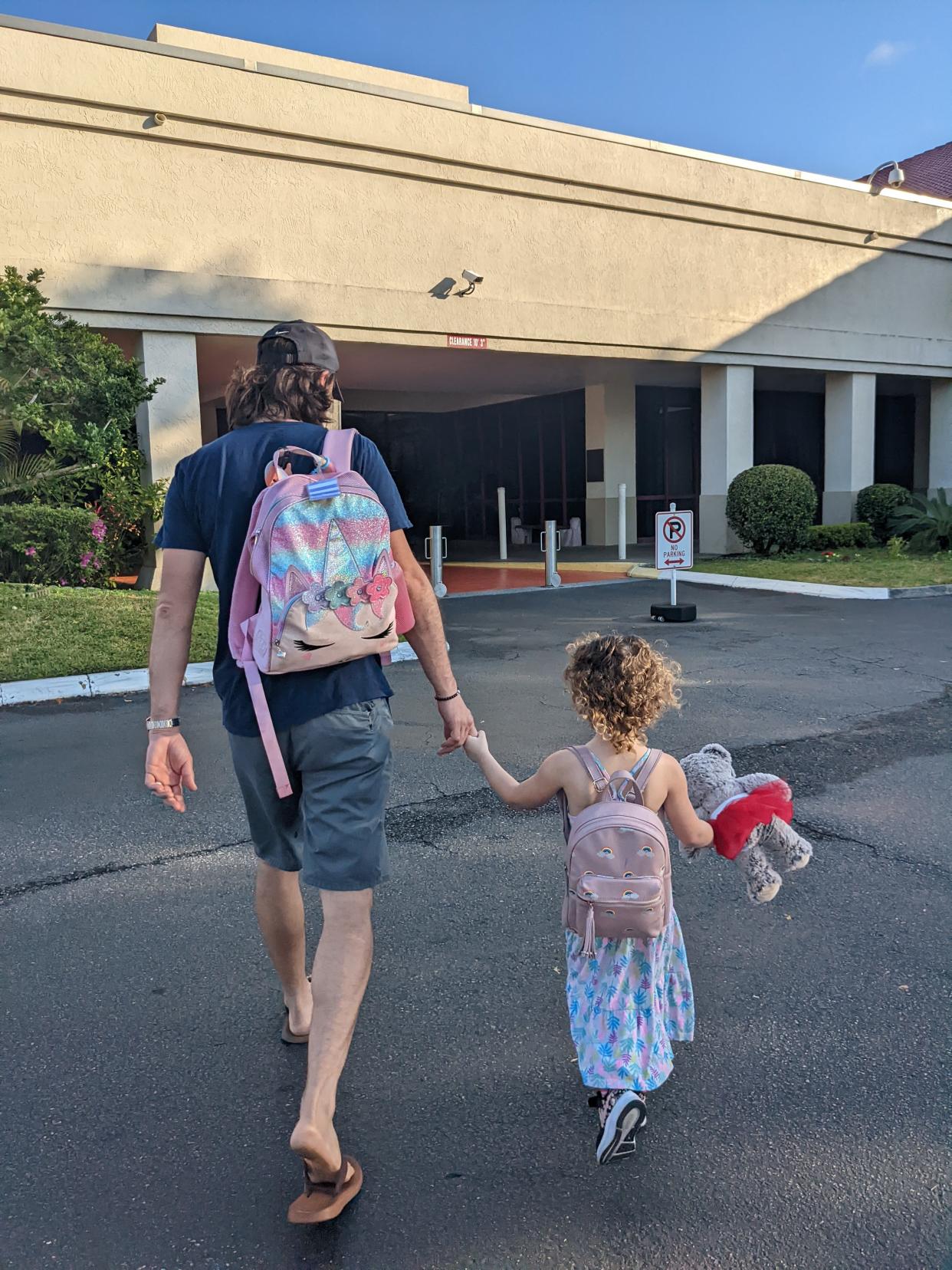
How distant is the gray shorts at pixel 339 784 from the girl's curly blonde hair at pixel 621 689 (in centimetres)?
54

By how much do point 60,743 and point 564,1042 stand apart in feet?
15.9

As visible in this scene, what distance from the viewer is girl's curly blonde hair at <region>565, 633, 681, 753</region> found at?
2.59 meters

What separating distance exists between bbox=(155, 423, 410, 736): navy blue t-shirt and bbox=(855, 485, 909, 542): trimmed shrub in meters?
19.9

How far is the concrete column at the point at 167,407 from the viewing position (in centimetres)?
1345

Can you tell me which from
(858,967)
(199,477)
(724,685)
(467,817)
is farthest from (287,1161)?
(724,685)

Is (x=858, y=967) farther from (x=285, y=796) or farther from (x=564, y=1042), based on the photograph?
(x=285, y=796)

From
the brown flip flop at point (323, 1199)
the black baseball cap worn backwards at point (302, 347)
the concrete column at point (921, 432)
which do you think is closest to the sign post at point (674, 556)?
the black baseball cap worn backwards at point (302, 347)

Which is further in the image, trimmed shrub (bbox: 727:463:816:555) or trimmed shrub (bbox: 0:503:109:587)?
trimmed shrub (bbox: 727:463:816:555)

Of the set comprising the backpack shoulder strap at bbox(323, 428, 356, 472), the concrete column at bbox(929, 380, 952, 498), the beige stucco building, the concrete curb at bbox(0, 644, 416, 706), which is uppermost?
the beige stucco building

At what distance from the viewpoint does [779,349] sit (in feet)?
64.2

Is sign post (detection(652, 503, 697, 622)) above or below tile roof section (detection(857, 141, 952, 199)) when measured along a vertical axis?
below

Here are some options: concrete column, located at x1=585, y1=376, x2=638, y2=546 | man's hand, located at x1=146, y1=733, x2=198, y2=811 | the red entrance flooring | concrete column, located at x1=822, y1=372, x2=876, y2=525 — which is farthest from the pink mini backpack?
concrete column, located at x1=585, y1=376, x2=638, y2=546

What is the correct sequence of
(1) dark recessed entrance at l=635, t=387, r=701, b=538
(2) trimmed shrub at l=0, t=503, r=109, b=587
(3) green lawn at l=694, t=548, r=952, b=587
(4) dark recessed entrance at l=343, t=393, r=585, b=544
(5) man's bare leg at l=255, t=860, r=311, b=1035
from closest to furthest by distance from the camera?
(5) man's bare leg at l=255, t=860, r=311, b=1035 → (2) trimmed shrub at l=0, t=503, r=109, b=587 → (3) green lawn at l=694, t=548, r=952, b=587 → (1) dark recessed entrance at l=635, t=387, r=701, b=538 → (4) dark recessed entrance at l=343, t=393, r=585, b=544

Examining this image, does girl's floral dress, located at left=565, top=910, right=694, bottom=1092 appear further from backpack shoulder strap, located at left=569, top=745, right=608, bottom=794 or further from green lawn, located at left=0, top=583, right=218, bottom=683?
green lawn, located at left=0, top=583, right=218, bottom=683
